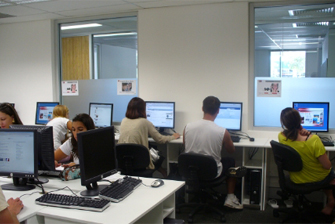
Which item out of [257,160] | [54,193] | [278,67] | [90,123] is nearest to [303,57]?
[278,67]

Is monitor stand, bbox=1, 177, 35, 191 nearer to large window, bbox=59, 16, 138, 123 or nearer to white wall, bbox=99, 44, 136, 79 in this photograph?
large window, bbox=59, 16, 138, 123

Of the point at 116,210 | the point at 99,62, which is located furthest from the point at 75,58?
the point at 116,210

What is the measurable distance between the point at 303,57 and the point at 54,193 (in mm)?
3274

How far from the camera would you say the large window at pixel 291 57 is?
3.94m

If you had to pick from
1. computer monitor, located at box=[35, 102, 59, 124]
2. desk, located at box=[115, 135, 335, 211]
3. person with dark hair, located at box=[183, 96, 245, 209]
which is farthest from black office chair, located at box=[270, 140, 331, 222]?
computer monitor, located at box=[35, 102, 59, 124]

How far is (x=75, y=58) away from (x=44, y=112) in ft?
3.25

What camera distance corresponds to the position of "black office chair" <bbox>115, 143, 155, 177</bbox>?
3203 mm

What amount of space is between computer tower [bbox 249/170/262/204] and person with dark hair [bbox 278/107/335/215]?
57cm

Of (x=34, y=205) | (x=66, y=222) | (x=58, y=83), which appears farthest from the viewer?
(x=58, y=83)

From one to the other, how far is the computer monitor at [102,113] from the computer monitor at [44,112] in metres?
0.77

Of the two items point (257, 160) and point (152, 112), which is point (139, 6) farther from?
point (257, 160)

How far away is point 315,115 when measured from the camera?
3693 mm

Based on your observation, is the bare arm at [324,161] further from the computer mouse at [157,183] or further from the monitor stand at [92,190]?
the monitor stand at [92,190]

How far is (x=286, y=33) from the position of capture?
163 inches
